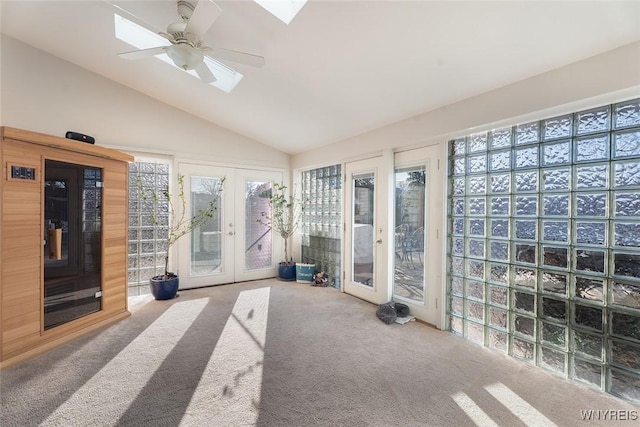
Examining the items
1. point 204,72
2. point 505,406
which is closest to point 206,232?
point 204,72

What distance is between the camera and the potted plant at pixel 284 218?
4949mm

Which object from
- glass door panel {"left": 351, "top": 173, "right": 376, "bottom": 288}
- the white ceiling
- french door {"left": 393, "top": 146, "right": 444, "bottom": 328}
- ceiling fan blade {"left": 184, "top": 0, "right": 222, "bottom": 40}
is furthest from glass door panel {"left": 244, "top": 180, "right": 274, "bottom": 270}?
ceiling fan blade {"left": 184, "top": 0, "right": 222, "bottom": 40}

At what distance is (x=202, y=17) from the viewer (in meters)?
1.83

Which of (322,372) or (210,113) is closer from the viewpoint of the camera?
(322,372)

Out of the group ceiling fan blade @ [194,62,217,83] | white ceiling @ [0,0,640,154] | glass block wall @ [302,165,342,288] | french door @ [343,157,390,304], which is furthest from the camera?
glass block wall @ [302,165,342,288]

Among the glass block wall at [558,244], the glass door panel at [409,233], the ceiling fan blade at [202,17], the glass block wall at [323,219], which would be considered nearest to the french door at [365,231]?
the glass door panel at [409,233]

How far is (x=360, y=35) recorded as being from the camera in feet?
6.90

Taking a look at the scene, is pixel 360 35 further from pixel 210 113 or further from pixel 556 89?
pixel 210 113

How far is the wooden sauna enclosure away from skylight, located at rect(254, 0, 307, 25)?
2163mm

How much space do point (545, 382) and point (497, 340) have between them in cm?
47

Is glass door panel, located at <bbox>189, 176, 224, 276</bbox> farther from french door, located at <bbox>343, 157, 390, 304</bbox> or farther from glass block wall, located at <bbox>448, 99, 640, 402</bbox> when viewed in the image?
glass block wall, located at <bbox>448, 99, 640, 402</bbox>

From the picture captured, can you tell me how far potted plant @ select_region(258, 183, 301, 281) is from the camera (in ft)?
16.2

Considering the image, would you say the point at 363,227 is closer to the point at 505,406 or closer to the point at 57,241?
the point at 505,406

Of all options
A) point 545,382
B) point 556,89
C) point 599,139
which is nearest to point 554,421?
point 545,382
